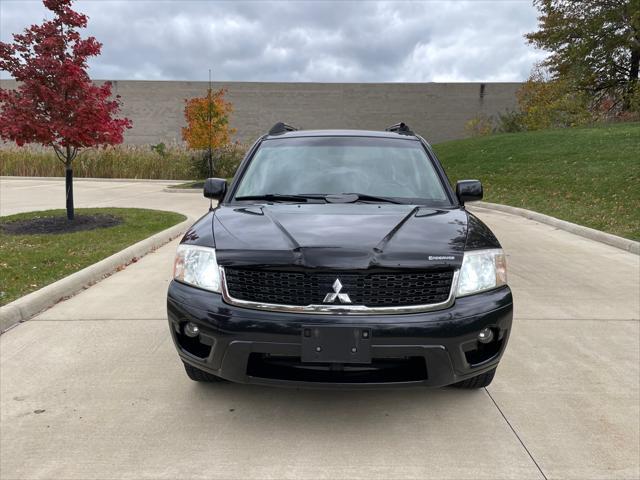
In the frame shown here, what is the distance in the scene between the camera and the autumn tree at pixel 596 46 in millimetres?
29406

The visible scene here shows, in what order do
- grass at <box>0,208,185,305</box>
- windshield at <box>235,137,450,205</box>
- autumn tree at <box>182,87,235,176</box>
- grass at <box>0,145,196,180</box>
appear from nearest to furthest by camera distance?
windshield at <box>235,137,450,205</box> → grass at <box>0,208,185,305</box> → autumn tree at <box>182,87,235,176</box> → grass at <box>0,145,196,180</box>

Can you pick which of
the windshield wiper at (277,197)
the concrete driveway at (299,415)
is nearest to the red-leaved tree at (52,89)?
the concrete driveway at (299,415)

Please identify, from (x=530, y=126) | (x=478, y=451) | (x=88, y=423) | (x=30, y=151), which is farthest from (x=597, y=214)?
(x=30, y=151)

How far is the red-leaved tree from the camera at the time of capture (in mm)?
9383

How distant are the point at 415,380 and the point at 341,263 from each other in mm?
711

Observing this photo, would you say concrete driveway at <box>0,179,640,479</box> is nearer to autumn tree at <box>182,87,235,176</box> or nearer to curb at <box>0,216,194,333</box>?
curb at <box>0,216,194,333</box>

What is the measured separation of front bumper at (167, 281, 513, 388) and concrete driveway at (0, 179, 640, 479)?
1.27 feet

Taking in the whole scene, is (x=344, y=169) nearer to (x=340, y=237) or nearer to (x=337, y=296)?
(x=340, y=237)

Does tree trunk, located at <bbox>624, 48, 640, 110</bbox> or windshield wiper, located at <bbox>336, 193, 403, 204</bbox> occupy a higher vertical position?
tree trunk, located at <bbox>624, 48, 640, 110</bbox>

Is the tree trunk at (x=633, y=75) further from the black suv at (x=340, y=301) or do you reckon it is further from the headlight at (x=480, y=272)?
the black suv at (x=340, y=301)

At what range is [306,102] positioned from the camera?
1417 inches

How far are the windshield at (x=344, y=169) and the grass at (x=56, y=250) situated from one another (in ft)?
9.24

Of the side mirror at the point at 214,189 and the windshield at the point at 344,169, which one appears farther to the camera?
the side mirror at the point at 214,189

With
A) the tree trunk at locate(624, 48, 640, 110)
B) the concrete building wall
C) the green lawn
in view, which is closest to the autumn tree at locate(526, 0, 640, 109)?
the tree trunk at locate(624, 48, 640, 110)
